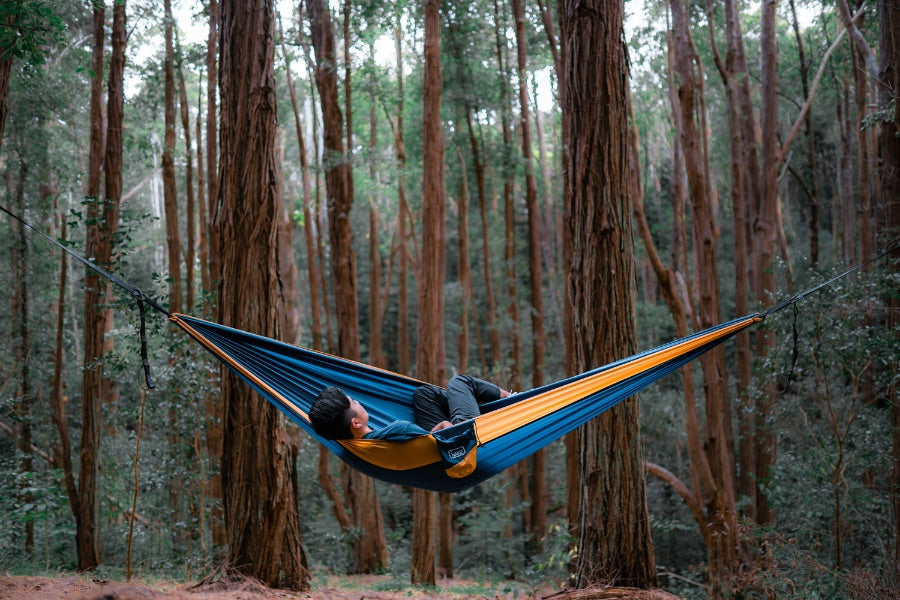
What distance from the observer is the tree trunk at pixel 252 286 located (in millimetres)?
3592

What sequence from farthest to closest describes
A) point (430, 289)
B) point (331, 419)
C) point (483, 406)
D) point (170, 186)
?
point (170, 186)
point (430, 289)
point (483, 406)
point (331, 419)

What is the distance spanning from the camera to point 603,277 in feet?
11.3

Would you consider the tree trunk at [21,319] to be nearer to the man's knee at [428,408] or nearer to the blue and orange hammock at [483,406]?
the blue and orange hammock at [483,406]

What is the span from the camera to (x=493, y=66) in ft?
35.6

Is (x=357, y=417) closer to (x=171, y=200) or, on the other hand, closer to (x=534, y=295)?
(x=171, y=200)

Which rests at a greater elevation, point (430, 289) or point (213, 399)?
point (430, 289)

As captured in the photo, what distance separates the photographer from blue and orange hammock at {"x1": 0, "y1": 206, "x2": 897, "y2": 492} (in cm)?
276

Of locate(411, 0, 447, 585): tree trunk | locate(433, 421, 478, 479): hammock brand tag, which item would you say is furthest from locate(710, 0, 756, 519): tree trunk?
locate(433, 421, 478, 479): hammock brand tag

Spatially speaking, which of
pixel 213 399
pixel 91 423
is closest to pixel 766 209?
pixel 213 399

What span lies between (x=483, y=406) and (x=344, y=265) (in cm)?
482

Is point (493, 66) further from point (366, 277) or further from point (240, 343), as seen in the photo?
point (240, 343)

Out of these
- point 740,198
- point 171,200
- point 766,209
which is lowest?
point 766,209

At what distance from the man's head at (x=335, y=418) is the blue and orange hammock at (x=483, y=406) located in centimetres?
5

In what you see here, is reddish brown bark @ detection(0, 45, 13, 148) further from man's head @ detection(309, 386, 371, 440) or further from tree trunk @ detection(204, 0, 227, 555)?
tree trunk @ detection(204, 0, 227, 555)
